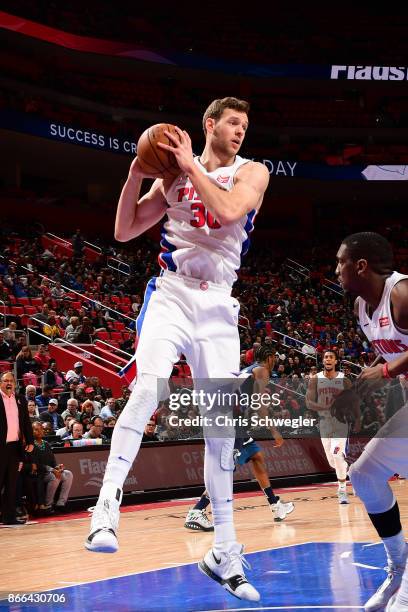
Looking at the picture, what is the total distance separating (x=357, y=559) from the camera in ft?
23.6

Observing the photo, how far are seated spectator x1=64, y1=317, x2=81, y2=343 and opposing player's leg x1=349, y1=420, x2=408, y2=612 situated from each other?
14288 mm

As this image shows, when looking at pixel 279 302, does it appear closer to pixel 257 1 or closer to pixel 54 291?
pixel 54 291

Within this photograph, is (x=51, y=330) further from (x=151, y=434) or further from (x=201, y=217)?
(x=201, y=217)

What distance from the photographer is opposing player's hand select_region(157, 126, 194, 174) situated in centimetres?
457

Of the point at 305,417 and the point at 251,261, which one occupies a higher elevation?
the point at 251,261

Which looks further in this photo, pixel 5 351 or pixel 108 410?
pixel 5 351

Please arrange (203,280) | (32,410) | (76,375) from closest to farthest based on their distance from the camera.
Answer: (203,280) < (32,410) < (76,375)

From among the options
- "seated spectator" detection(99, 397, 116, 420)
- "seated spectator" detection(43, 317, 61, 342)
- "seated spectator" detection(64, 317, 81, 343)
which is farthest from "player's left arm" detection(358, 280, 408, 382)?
"seated spectator" detection(64, 317, 81, 343)

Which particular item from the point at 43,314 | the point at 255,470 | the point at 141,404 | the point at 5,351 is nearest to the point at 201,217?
the point at 141,404

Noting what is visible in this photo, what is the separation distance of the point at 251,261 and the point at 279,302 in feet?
13.9

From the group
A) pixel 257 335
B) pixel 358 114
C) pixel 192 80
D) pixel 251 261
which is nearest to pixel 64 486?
pixel 257 335

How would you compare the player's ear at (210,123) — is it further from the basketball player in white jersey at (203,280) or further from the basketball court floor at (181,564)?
the basketball court floor at (181,564)

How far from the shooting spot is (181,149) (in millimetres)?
4621

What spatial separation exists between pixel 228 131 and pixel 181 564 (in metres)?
3.93
